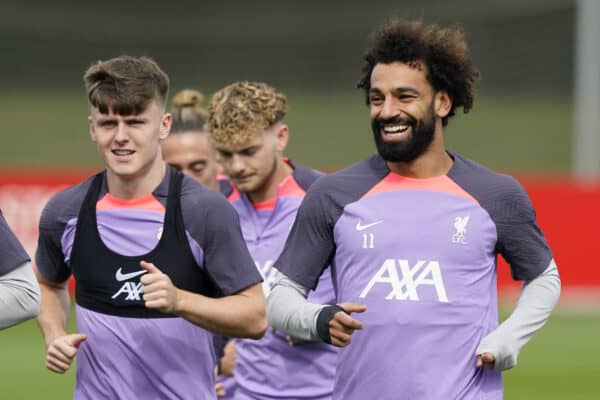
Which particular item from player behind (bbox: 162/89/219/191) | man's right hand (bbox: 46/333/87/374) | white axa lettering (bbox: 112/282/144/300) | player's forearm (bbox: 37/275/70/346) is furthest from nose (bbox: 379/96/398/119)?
player behind (bbox: 162/89/219/191)

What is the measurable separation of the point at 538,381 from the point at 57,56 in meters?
19.2

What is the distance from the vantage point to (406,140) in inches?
193

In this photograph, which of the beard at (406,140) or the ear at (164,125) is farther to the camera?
the ear at (164,125)

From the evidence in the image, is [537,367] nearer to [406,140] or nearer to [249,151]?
[249,151]

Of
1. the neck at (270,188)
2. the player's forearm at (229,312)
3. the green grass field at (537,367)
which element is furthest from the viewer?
the green grass field at (537,367)

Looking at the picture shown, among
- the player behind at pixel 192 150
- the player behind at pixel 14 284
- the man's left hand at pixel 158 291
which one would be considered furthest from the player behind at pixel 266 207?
the player behind at pixel 14 284

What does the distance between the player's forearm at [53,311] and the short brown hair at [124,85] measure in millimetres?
843

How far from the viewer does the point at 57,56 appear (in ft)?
95.2

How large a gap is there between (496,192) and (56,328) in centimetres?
185

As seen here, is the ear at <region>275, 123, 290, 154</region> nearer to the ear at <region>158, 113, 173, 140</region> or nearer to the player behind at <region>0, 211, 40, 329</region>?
the ear at <region>158, 113, 173, 140</region>

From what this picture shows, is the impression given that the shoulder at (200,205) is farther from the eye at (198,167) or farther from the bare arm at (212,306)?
the eye at (198,167)

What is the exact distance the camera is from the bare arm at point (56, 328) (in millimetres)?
4715

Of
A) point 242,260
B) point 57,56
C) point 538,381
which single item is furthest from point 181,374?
point 57,56

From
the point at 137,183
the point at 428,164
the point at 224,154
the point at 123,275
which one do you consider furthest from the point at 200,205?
the point at 224,154
